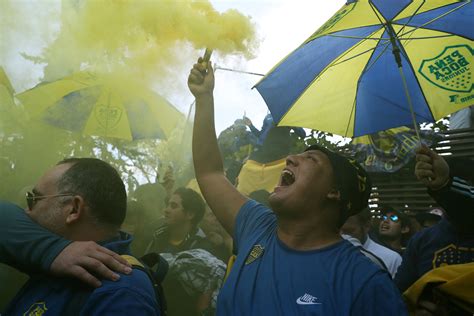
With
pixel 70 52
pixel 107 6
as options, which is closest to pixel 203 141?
pixel 107 6

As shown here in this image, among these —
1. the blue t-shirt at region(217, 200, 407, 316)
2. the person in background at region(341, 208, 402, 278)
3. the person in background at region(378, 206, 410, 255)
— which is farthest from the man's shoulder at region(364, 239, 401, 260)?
the blue t-shirt at region(217, 200, 407, 316)

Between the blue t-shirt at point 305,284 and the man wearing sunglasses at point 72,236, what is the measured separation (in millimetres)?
452

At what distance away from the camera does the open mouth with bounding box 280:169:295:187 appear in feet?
7.88

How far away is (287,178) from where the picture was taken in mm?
2420

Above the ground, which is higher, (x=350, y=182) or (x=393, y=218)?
(x=350, y=182)

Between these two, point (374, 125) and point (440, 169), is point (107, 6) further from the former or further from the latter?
point (440, 169)

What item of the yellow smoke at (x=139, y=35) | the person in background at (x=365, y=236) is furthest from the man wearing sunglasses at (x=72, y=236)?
the person in background at (x=365, y=236)

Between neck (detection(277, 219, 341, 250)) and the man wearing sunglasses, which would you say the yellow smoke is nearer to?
neck (detection(277, 219, 341, 250))

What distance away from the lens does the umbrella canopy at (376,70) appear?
3373mm

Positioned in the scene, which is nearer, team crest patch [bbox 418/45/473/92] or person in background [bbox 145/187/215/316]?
team crest patch [bbox 418/45/473/92]

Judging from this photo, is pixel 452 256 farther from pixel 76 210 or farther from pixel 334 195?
pixel 76 210

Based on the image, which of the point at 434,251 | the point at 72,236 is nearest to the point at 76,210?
the point at 72,236

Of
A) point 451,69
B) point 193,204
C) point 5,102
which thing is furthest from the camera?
point 5,102

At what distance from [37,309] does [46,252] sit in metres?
0.19
